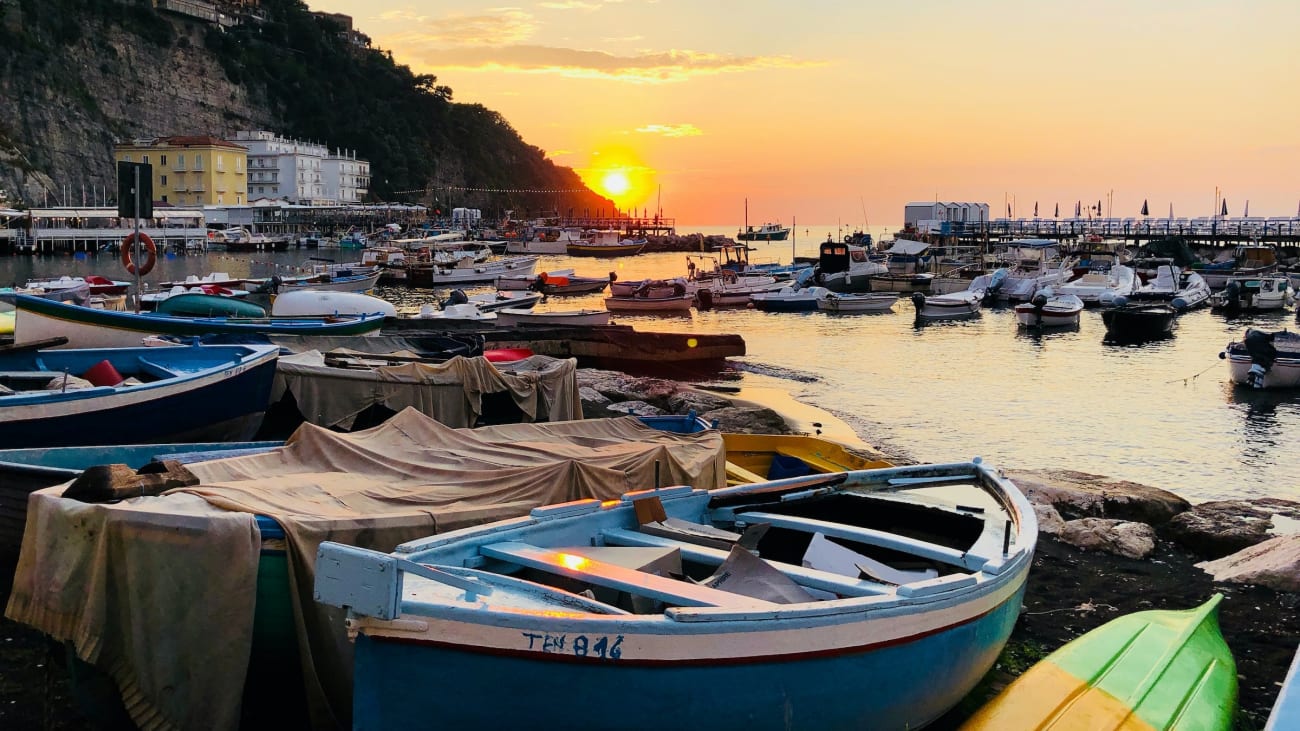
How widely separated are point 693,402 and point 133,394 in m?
10.7

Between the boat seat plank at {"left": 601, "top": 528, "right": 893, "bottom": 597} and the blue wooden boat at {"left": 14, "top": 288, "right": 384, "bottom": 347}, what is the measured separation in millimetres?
12370

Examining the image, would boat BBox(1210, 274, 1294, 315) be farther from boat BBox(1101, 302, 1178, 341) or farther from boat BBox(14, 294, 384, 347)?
boat BBox(14, 294, 384, 347)

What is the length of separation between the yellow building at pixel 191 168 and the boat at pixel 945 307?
92.7 m

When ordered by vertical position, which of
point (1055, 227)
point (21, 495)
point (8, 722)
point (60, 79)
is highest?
point (60, 79)

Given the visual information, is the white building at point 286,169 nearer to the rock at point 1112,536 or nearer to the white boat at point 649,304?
the white boat at point 649,304

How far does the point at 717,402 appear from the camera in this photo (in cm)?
2008

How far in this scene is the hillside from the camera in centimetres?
10362

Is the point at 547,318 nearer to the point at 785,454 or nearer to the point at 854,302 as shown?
the point at 854,302

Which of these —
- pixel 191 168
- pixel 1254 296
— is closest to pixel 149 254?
pixel 1254 296

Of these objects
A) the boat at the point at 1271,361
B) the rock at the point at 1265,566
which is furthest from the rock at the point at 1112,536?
the boat at the point at 1271,361

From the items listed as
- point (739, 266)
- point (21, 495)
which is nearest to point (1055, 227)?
point (739, 266)

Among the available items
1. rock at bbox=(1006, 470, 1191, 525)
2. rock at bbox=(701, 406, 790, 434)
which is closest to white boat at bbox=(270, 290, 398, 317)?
rock at bbox=(701, 406, 790, 434)

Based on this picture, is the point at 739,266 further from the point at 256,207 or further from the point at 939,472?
the point at 256,207

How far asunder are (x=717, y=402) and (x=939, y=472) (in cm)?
1090
